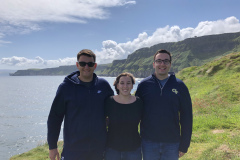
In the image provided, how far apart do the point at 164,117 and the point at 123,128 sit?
1.24 metres

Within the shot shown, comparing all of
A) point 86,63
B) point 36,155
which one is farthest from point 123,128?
point 36,155

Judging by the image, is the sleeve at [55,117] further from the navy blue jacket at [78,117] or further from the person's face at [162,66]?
the person's face at [162,66]

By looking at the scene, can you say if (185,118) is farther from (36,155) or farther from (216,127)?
(36,155)

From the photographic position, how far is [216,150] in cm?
919

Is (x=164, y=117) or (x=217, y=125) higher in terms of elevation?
(x=164, y=117)

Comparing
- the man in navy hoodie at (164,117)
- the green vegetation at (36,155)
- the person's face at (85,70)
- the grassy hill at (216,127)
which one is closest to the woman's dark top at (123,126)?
the man in navy hoodie at (164,117)

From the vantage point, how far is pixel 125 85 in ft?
17.4

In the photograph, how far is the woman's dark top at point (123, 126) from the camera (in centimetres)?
495

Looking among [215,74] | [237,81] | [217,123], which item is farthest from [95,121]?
[215,74]

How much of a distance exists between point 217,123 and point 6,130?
4222 cm

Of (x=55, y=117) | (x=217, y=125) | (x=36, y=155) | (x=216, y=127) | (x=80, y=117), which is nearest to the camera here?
(x=80, y=117)

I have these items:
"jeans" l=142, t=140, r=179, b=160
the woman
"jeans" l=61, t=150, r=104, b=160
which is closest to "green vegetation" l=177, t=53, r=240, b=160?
"jeans" l=142, t=140, r=179, b=160

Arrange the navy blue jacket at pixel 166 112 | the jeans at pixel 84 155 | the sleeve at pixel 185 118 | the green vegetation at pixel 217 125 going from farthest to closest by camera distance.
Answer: the green vegetation at pixel 217 125
the sleeve at pixel 185 118
the navy blue jacket at pixel 166 112
the jeans at pixel 84 155

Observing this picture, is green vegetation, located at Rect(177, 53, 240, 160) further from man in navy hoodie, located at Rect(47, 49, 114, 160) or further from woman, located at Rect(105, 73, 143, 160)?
man in navy hoodie, located at Rect(47, 49, 114, 160)
